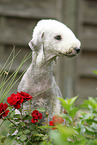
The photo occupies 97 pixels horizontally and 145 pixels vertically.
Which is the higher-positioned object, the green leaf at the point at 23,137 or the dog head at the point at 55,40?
the dog head at the point at 55,40

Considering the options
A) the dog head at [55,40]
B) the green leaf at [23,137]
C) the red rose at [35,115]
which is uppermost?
the dog head at [55,40]

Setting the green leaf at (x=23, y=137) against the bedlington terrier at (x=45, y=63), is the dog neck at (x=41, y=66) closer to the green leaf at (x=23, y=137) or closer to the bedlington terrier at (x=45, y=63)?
the bedlington terrier at (x=45, y=63)

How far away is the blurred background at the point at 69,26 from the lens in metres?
3.59

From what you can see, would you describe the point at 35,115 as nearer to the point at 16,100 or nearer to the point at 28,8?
the point at 16,100

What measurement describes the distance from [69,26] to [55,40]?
104 inches

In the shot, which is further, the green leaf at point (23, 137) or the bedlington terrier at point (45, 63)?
the bedlington terrier at point (45, 63)

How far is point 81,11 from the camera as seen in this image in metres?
3.96

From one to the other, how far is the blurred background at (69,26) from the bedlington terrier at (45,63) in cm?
207

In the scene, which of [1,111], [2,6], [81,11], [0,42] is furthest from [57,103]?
[81,11]

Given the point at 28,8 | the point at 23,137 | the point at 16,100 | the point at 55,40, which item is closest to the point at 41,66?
the point at 55,40

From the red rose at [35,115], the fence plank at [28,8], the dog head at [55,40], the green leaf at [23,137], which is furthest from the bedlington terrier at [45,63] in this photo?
the fence plank at [28,8]

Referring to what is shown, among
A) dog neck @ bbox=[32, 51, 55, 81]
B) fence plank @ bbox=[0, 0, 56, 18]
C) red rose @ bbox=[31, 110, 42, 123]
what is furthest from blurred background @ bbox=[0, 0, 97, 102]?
red rose @ bbox=[31, 110, 42, 123]

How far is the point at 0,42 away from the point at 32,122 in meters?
2.34

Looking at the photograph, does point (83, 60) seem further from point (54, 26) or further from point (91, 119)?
point (91, 119)
